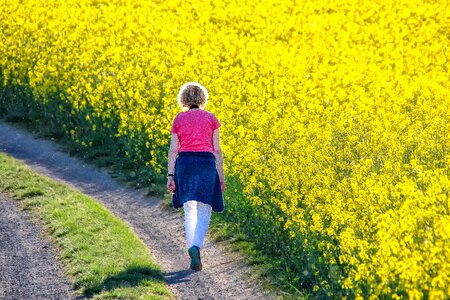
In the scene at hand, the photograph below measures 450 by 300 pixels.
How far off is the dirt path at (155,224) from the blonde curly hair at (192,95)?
2028mm

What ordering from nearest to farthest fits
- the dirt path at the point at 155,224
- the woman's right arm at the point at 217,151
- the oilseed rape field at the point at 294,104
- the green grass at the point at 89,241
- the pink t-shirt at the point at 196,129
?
the oilseed rape field at the point at 294,104 < the green grass at the point at 89,241 < the pink t-shirt at the point at 196,129 < the woman's right arm at the point at 217,151 < the dirt path at the point at 155,224

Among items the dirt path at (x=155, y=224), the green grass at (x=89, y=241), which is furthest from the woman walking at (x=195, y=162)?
the green grass at (x=89, y=241)

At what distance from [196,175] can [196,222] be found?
0.54 m

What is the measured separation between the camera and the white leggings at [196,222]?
33.3 feet

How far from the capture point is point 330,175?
10.9 m

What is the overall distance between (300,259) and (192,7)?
16482 mm

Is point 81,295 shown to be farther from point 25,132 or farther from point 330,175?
point 25,132

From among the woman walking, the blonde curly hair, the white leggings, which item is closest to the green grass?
the white leggings

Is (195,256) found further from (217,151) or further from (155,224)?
(155,224)

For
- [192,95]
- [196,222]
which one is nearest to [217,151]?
[192,95]

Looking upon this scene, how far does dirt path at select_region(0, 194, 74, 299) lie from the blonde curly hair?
7.84ft

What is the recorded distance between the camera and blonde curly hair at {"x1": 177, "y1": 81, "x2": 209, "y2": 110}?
Answer: 33.0 ft

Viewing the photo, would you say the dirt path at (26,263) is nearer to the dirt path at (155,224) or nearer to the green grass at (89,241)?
the green grass at (89,241)

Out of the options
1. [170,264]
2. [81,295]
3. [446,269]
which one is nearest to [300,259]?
[170,264]
